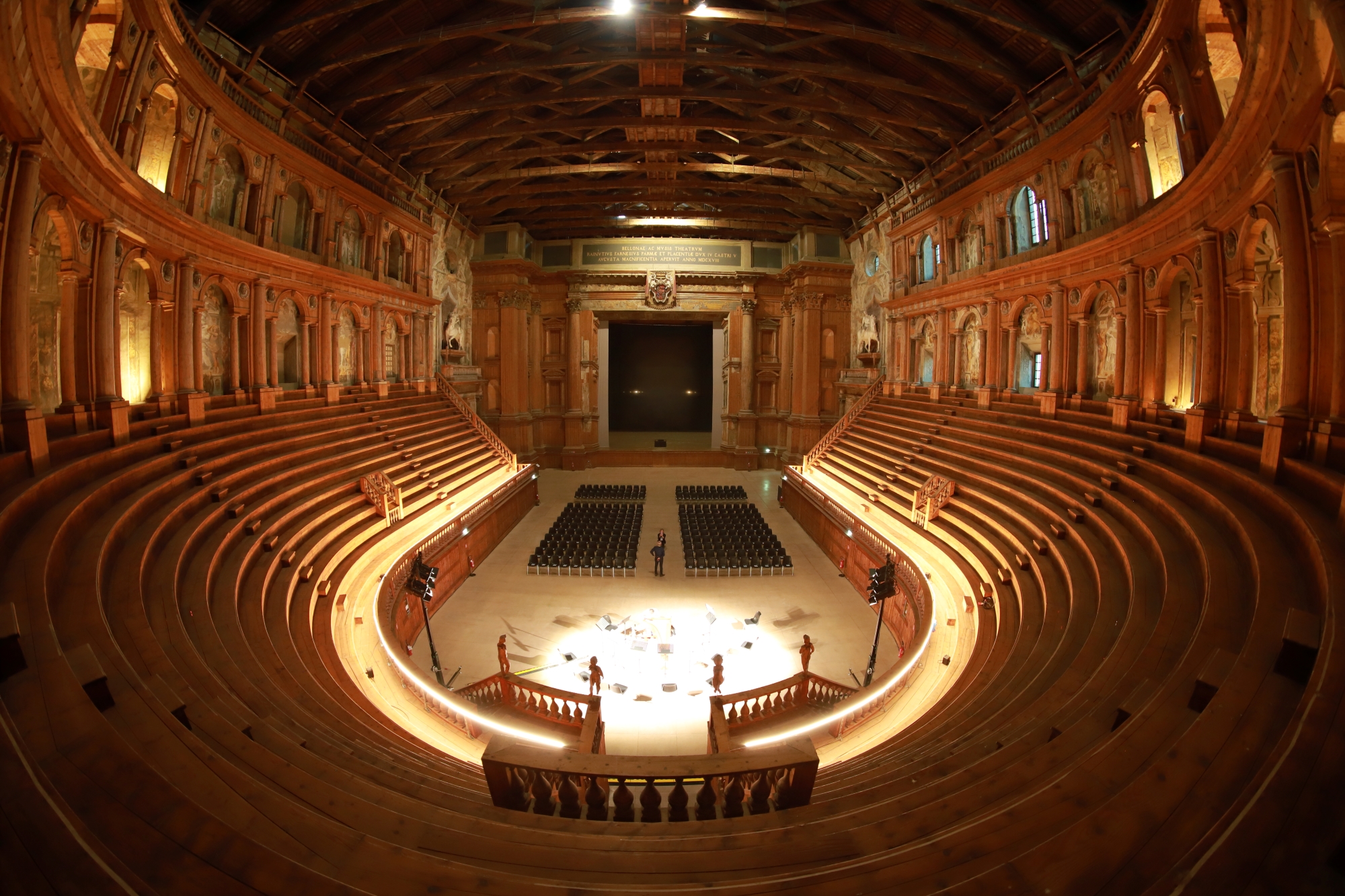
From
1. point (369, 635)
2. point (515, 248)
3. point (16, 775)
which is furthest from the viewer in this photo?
point (515, 248)

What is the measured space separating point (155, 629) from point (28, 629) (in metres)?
1.40

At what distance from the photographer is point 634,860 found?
310cm

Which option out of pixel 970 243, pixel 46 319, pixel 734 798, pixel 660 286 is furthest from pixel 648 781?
pixel 660 286

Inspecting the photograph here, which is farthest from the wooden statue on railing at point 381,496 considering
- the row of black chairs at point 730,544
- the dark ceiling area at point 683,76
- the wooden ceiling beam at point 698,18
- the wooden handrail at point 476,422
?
the wooden ceiling beam at point 698,18

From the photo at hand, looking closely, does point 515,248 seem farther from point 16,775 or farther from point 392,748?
point 16,775

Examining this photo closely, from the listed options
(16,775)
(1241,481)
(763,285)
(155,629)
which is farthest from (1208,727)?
(763,285)

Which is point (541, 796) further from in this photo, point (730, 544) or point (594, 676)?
point (730, 544)

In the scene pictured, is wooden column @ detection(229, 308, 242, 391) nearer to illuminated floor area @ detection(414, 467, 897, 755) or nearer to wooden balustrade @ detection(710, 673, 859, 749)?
illuminated floor area @ detection(414, 467, 897, 755)

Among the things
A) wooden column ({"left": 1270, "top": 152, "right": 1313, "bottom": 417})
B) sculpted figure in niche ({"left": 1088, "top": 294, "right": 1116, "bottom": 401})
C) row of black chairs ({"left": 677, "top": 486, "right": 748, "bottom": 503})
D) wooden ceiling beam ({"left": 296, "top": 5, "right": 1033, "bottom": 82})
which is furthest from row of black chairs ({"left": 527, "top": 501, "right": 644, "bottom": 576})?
wooden column ({"left": 1270, "top": 152, "right": 1313, "bottom": 417})

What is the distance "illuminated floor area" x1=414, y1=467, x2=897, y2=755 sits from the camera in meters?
9.00

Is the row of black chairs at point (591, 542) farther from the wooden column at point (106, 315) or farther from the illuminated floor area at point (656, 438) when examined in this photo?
the illuminated floor area at point (656, 438)

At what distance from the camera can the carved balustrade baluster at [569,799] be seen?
13.8 ft

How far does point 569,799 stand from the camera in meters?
4.24

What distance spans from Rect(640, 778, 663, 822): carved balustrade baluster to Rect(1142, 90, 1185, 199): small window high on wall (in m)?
13.0
